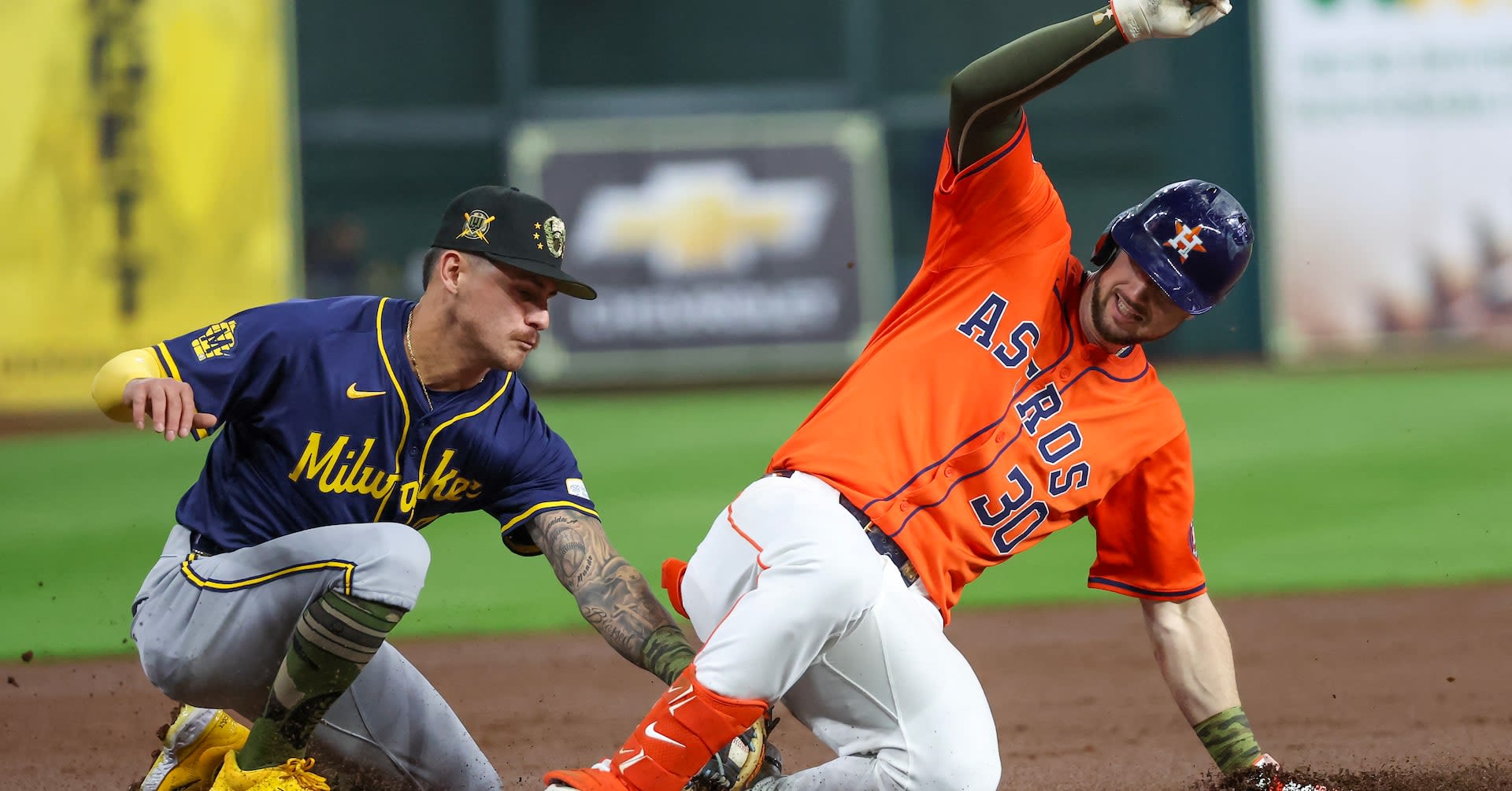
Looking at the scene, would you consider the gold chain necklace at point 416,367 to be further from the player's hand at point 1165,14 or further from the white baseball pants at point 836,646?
the player's hand at point 1165,14

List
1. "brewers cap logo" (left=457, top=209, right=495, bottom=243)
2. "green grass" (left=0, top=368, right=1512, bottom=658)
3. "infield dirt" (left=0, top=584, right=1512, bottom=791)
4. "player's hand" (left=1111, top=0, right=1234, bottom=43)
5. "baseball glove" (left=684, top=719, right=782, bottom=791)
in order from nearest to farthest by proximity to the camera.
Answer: "player's hand" (left=1111, top=0, right=1234, bottom=43) < "baseball glove" (left=684, top=719, right=782, bottom=791) < "brewers cap logo" (left=457, top=209, right=495, bottom=243) < "infield dirt" (left=0, top=584, right=1512, bottom=791) < "green grass" (left=0, top=368, right=1512, bottom=658)

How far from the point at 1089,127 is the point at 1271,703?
13567mm

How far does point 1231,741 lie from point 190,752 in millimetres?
2523

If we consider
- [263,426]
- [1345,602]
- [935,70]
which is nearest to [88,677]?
[263,426]

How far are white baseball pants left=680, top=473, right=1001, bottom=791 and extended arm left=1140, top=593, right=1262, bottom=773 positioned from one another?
65 centimetres

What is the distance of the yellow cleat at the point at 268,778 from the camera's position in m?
3.51

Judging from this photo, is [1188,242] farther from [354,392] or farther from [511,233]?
[354,392]

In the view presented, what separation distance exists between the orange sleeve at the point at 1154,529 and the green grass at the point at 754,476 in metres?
3.19

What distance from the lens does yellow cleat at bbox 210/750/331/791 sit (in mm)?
3506

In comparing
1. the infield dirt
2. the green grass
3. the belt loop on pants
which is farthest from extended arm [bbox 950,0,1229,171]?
the green grass

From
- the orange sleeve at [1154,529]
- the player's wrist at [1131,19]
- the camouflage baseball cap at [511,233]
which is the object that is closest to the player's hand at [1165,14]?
the player's wrist at [1131,19]

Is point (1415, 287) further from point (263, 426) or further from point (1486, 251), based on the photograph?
point (263, 426)

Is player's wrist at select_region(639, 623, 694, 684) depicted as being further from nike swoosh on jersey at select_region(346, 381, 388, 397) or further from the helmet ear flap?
the helmet ear flap

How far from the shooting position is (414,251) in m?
17.5
